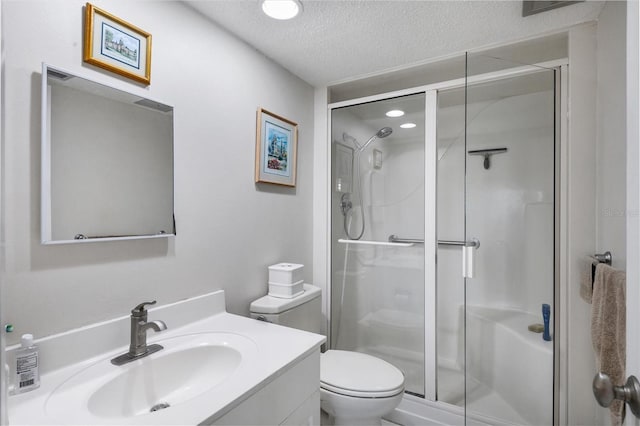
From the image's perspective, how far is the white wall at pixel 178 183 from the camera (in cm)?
89

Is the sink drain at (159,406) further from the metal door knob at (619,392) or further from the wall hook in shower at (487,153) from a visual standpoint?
the wall hook in shower at (487,153)

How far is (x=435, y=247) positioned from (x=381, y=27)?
129 cm

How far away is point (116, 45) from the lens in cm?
110

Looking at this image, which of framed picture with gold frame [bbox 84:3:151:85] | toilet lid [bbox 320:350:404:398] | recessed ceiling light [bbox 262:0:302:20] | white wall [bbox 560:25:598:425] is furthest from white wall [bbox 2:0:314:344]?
white wall [bbox 560:25:598:425]

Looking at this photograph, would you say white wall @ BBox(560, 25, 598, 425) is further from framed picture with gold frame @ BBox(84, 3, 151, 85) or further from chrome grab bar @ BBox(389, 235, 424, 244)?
framed picture with gold frame @ BBox(84, 3, 151, 85)

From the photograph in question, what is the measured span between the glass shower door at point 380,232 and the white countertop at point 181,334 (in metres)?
1.02

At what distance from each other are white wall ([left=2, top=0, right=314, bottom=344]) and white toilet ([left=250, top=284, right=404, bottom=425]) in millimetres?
199

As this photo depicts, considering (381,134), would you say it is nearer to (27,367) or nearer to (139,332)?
(139,332)

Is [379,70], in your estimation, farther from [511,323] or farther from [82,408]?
[82,408]

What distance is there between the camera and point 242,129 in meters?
1.64

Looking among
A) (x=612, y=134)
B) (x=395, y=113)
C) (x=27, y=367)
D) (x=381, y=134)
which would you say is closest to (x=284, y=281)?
(x=27, y=367)

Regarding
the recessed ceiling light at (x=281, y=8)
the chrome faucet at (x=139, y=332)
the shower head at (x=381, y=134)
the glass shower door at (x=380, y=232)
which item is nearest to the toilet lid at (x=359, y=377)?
the glass shower door at (x=380, y=232)

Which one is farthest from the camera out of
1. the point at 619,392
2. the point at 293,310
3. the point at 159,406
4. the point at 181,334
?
the point at 293,310

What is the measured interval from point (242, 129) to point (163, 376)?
1171mm
